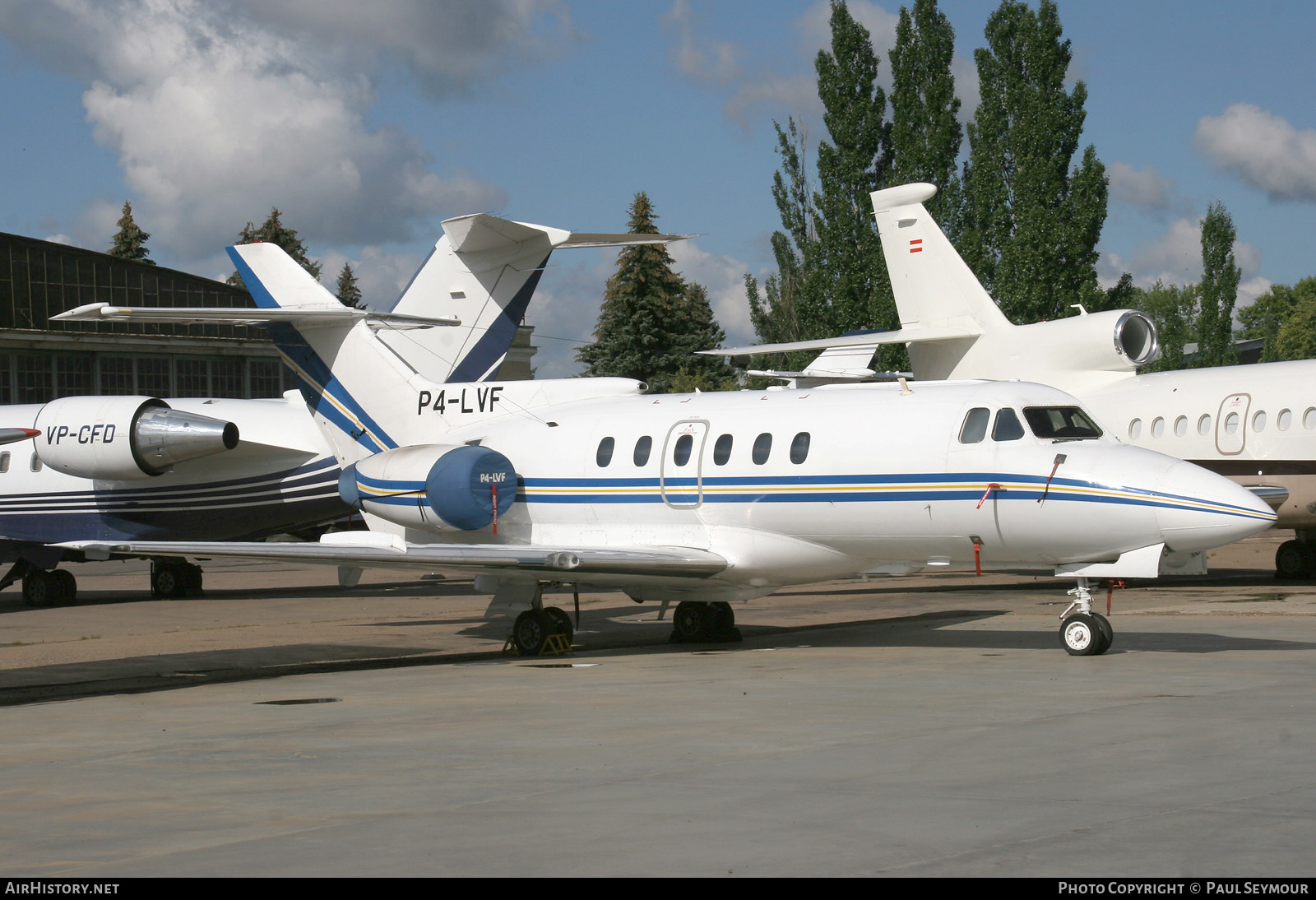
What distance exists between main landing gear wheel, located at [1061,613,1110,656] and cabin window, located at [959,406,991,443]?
2.00 meters

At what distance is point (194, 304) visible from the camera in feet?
156

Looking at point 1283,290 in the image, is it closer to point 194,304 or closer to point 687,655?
point 194,304

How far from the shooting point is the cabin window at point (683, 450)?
15.6 m

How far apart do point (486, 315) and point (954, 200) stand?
29.7 metres

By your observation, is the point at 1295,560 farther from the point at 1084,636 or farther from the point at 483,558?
the point at 483,558

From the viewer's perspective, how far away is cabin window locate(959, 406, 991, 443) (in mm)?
13859

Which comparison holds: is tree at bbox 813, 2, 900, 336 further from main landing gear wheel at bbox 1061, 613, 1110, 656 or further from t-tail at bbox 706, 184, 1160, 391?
main landing gear wheel at bbox 1061, 613, 1110, 656

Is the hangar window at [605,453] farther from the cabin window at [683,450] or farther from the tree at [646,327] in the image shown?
the tree at [646,327]

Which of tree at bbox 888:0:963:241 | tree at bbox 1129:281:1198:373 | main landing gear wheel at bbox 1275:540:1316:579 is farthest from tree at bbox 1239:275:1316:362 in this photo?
main landing gear wheel at bbox 1275:540:1316:579

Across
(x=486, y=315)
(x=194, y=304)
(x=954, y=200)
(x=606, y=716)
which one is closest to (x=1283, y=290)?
(x=954, y=200)

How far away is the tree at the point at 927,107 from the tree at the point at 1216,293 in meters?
18.9

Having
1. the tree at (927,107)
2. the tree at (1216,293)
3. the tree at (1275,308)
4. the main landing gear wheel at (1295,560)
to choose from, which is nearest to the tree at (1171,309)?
the tree at (1275,308)

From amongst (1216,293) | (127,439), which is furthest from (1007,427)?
(1216,293)

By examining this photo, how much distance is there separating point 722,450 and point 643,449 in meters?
1.08
